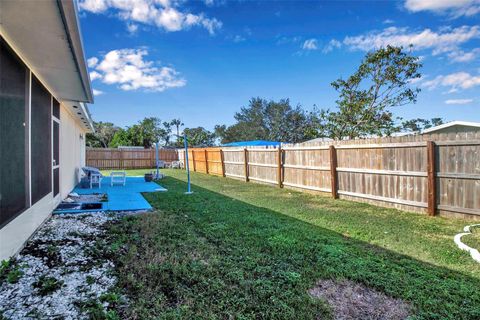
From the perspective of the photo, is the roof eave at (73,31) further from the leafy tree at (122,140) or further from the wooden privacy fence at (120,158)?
the leafy tree at (122,140)

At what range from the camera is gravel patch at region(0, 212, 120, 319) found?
7.66 ft

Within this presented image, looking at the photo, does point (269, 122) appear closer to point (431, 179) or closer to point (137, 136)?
point (137, 136)

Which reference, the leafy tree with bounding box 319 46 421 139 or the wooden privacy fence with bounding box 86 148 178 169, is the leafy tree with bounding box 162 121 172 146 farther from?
the leafy tree with bounding box 319 46 421 139

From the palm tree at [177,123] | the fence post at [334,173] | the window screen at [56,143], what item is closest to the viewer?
the window screen at [56,143]

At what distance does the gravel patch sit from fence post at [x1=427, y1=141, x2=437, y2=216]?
5856mm

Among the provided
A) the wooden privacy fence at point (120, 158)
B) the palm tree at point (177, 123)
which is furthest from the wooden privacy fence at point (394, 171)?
the palm tree at point (177, 123)

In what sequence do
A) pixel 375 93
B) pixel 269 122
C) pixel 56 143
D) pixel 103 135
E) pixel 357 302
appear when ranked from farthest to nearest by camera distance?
1. pixel 103 135
2. pixel 269 122
3. pixel 375 93
4. pixel 56 143
5. pixel 357 302

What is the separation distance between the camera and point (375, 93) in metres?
14.2

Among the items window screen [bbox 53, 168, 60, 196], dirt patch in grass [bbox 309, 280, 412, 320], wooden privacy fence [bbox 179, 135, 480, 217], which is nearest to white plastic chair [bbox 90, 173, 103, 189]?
window screen [bbox 53, 168, 60, 196]

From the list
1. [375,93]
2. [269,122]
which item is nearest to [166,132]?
[269,122]

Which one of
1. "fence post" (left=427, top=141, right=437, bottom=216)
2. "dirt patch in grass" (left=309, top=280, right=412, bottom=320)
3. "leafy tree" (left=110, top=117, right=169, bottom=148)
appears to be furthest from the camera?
"leafy tree" (left=110, top=117, right=169, bottom=148)

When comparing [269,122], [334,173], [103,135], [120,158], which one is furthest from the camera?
[103,135]

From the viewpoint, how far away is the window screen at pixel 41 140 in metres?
4.47

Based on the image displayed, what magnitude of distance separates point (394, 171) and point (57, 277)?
6.55 metres
